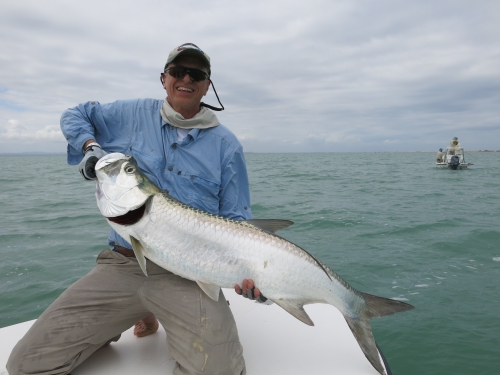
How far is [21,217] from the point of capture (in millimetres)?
12477

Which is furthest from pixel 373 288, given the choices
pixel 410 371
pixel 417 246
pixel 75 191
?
pixel 75 191

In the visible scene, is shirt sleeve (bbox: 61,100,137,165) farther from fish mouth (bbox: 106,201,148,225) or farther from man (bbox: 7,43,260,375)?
fish mouth (bbox: 106,201,148,225)

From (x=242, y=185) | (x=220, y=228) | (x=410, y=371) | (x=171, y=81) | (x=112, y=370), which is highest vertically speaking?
(x=171, y=81)

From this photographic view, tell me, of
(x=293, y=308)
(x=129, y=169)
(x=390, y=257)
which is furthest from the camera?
(x=390, y=257)

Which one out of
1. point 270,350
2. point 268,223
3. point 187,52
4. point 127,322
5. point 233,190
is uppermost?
point 187,52

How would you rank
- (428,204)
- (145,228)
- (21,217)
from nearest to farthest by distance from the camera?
1. (145,228)
2. (21,217)
3. (428,204)

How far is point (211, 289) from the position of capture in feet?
9.84

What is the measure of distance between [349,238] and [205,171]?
284 inches

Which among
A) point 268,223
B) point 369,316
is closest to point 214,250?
point 268,223

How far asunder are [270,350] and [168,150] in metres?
1.98

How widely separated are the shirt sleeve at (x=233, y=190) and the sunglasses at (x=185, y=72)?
0.77 m

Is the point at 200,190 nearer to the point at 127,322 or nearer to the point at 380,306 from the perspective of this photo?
the point at 127,322

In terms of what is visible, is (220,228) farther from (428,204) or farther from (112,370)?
(428,204)

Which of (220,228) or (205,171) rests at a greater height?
(205,171)
